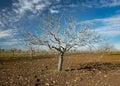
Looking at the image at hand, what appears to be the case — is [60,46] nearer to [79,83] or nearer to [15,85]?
[79,83]

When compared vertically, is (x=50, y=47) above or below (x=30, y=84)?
above

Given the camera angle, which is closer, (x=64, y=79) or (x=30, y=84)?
(x=30, y=84)

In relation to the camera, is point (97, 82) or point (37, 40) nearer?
point (97, 82)

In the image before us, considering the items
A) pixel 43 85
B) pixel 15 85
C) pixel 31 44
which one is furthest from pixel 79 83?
pixel 31 44

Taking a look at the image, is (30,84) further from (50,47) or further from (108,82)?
(50,47)

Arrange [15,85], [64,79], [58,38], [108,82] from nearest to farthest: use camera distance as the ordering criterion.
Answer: [15,85], [108,82], [64,79], [58,38]

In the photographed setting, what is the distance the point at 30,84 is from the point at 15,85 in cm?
99

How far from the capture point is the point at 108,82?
14.1 meters

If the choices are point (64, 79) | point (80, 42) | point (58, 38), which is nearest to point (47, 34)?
point (58, 38)

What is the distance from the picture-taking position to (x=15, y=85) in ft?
43.2

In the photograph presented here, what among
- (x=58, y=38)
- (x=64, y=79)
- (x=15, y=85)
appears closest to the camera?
(x=15, y=85)

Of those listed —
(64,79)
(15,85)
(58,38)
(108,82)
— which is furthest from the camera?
(58,38)

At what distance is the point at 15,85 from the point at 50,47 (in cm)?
736

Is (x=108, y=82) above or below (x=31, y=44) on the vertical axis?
below
